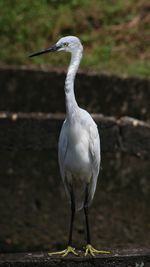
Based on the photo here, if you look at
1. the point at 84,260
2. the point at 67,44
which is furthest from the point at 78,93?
the point at 84,260

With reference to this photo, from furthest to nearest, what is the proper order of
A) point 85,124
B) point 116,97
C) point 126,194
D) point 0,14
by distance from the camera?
point 0,14 → point 116,97 → point 126,194 → point 85,124

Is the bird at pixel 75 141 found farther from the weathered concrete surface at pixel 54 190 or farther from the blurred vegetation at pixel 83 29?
the blurred vegetation at pixel 83 29

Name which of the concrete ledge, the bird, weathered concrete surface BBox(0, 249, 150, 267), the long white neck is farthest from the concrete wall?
weathered concrete surface BBox(0, 249, 150, 267)

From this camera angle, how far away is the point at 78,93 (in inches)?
421

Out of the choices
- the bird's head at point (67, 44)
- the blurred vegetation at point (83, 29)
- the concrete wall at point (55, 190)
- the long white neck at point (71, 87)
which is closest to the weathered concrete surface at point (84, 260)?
the long white neck at point (71, 87)

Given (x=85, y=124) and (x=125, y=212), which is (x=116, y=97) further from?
(x=85, y=124)

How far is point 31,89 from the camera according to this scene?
426 inches

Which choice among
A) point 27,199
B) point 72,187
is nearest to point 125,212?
point 27,199

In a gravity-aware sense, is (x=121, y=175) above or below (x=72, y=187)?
below

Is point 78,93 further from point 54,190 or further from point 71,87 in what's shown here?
point 71,87

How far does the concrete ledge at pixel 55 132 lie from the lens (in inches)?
338

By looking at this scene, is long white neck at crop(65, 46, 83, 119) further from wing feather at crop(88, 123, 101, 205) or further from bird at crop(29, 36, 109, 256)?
wing feather at crop(88, 123, 101, 205)

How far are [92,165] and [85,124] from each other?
27 cm

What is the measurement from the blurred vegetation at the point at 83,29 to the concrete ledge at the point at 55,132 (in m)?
3.16
